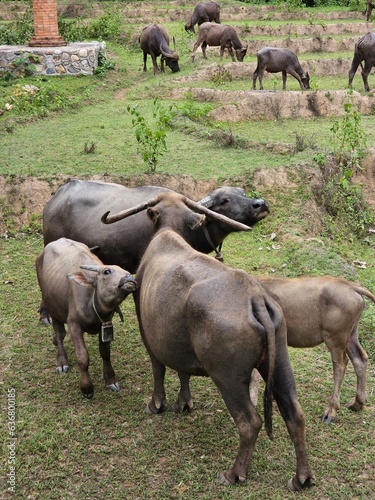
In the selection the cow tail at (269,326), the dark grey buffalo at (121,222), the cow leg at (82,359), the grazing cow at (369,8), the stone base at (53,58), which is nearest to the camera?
the cow tail at (269,326)

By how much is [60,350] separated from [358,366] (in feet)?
9.04

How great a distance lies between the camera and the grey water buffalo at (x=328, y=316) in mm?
5676

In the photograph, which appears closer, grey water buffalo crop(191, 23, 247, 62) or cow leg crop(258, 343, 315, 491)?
cow leg crop(258, 343, 315, 491)

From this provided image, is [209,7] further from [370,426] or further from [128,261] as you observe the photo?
[370,426]

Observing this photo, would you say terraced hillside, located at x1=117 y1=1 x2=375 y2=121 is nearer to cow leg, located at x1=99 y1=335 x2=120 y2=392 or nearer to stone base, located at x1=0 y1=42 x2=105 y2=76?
stone base, located at x1=0 y1=42 x2=105 y2=76

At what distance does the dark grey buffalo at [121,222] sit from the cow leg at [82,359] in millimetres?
1118

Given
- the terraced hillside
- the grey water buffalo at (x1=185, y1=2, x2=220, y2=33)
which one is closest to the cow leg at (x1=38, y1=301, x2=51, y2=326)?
the terraced hillside

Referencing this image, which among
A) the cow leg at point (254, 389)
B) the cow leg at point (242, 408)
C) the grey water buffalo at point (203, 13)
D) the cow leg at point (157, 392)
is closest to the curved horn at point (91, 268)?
the cow leg at point (157, 392)

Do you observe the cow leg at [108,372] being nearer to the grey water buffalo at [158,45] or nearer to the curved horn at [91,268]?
the curved horn at [91,268]

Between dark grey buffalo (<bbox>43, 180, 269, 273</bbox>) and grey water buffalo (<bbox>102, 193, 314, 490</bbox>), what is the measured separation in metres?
1.27

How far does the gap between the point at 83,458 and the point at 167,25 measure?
77.5 ft

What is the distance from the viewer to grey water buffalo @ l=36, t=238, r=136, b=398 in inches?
222

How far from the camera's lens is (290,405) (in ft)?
15.1

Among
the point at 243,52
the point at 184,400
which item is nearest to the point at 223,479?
the point at 184,400
